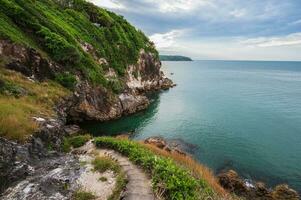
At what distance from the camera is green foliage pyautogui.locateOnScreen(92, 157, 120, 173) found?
17.2 metres

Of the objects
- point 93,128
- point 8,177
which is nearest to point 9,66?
point 93,128

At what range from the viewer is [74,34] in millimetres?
54812

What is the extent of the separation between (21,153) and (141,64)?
211ft

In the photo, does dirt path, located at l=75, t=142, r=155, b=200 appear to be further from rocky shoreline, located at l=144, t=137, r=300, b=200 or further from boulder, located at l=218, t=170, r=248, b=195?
boulder, located at l=218, t=170, r=248, b=195

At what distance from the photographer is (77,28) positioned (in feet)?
199

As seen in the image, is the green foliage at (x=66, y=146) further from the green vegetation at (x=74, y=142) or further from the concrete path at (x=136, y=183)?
the concrete path at (x=136, y=183)

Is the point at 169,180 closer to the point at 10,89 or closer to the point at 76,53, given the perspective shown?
the point at 10,89

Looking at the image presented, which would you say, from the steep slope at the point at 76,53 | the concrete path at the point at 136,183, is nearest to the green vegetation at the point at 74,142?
the concrete path at the point at 136,183

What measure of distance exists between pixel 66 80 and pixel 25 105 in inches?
638

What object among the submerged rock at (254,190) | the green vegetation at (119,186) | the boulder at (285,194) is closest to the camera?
the green vegetation at (119,186)

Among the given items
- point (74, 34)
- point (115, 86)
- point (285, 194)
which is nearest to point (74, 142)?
point (285, 194)

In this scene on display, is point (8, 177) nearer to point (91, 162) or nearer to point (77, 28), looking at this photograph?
point (91, 162)

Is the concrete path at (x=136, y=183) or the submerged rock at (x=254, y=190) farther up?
the concrete path at (x=136, y=183)

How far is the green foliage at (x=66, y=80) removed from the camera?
129ft
